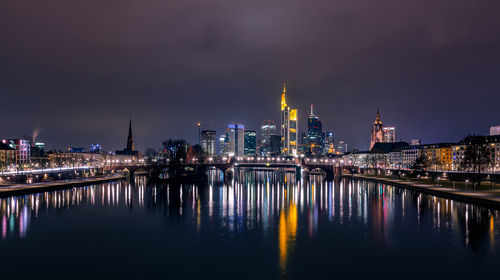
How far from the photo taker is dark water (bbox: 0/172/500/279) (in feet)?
77.5

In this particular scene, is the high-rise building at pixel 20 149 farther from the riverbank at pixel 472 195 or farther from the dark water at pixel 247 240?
the riverbank at pixel 472 195

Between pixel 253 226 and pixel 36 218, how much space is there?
24.9m

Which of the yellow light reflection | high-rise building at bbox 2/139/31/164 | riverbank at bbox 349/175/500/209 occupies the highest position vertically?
high-rise building at bbox 2/139/31/164

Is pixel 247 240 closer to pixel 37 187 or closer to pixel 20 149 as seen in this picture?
pixel 37 187

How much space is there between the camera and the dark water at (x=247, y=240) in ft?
77.5

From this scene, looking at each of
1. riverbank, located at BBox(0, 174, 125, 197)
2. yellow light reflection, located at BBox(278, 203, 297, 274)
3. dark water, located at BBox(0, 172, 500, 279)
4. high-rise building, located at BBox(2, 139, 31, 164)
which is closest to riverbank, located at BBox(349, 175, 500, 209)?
dark water, located at BBox(0, 172, 500, 279)

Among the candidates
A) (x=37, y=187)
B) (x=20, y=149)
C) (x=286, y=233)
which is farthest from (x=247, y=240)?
(x=20, y=149)

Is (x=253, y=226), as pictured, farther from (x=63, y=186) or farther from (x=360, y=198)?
(x=63, y=186)

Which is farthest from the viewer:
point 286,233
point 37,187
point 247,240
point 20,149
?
point 20,149

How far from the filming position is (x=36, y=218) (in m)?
40.8

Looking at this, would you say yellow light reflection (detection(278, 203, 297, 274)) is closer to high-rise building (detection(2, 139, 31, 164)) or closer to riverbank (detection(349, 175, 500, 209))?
riverbank (detection(349, 175, 500, 209))

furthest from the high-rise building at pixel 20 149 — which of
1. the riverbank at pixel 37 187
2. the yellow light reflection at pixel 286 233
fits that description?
the yellow light reflection at pixel 286 233

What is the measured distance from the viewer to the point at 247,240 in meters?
31.4

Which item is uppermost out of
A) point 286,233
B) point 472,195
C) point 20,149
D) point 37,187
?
point 20,149
